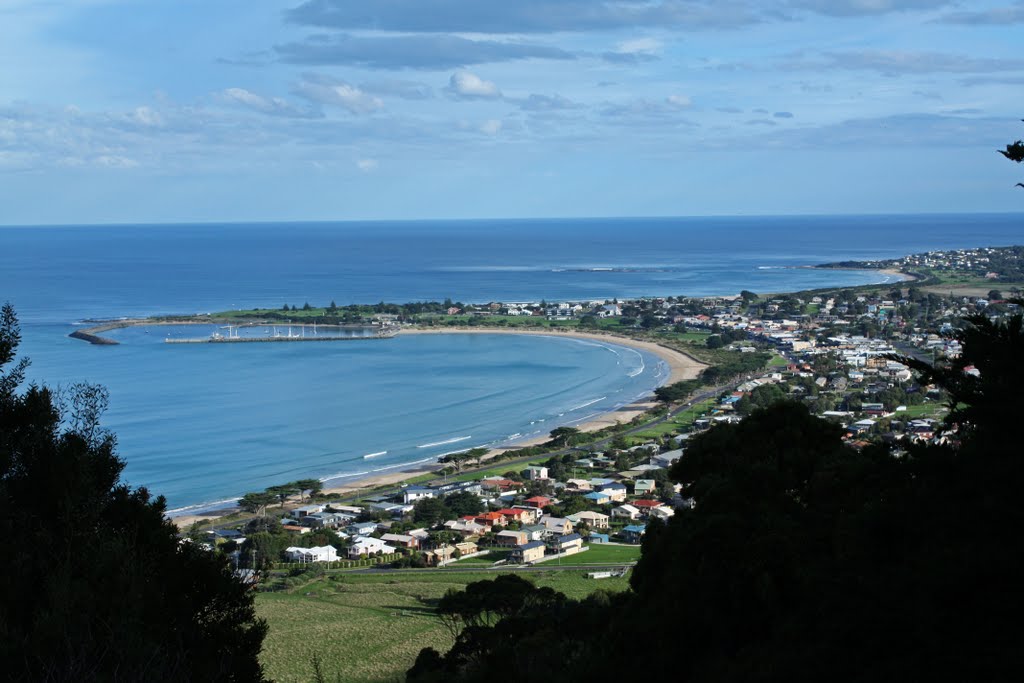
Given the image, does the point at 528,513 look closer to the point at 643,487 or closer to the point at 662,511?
the point at 662,511

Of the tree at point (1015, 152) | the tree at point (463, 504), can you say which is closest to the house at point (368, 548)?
the tree at point (463, 504)

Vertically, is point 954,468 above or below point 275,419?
Result: above

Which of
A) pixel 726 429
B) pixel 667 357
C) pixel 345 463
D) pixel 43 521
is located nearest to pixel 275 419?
pixel 345 463

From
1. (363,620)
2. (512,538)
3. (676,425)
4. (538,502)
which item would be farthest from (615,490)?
(363,620)

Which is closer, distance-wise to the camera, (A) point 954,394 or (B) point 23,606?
(B) point 23,606

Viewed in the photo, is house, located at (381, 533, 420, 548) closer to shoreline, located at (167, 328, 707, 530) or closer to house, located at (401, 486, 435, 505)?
house, located at (401, 486, 435, 505)

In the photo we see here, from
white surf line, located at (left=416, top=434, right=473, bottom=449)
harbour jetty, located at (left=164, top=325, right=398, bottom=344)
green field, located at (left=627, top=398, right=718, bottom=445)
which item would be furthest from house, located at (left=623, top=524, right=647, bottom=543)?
harbour jetty, located at (left=164, top=325, right=398, bottom=344)

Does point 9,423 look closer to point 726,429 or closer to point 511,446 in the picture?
point 726,429
